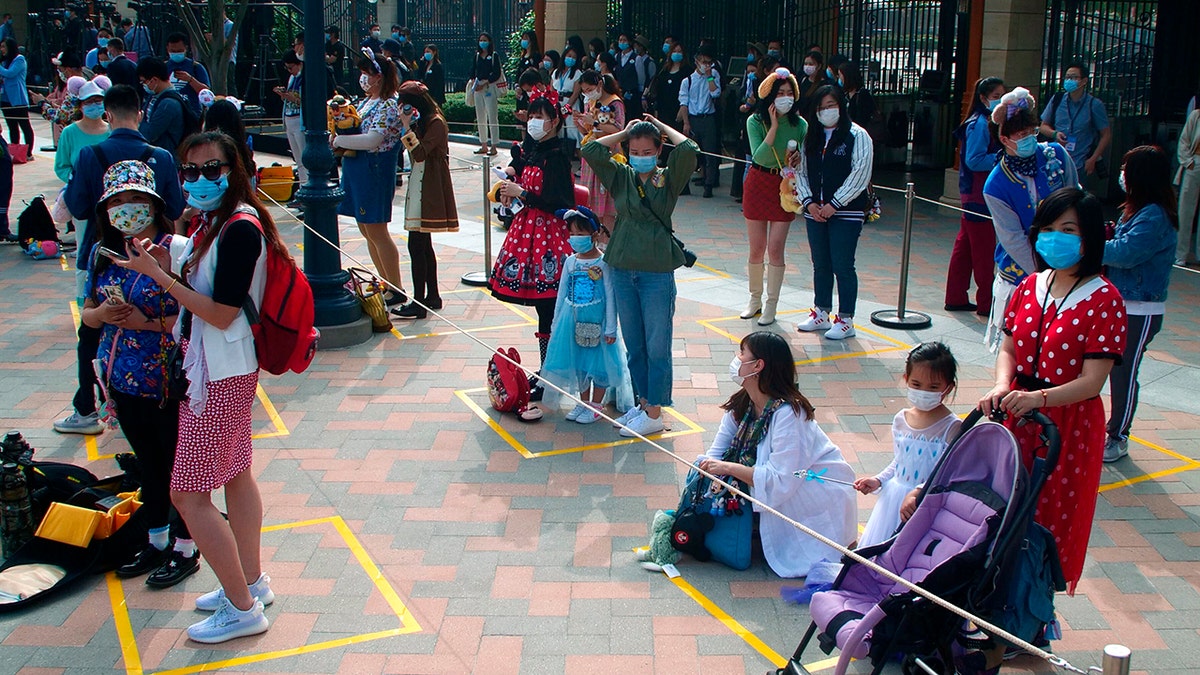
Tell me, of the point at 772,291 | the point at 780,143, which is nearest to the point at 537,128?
the point at 780,143

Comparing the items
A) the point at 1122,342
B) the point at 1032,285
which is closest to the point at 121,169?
the point at 1032,285

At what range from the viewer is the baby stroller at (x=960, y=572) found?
3896 mm

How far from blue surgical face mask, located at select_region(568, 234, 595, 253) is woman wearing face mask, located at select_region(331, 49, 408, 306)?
2432mm

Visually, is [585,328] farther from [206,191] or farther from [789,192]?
[206,191]

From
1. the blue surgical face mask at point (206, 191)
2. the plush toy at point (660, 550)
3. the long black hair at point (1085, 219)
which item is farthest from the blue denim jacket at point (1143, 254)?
the blue surgical face mask at point (206, 191)

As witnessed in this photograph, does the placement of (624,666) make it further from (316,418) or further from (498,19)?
(498,19)

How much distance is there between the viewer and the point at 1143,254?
19.3 feet

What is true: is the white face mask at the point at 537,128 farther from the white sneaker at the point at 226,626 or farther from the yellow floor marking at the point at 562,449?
the white sneaker at the point at 226,626

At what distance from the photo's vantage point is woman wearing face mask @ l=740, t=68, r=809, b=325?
8773 millimetres

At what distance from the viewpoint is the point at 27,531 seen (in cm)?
516

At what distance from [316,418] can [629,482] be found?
2140mm

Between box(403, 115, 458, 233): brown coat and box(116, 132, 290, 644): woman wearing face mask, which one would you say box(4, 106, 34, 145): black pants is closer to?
box(403, 115, 458, 233): brown coat

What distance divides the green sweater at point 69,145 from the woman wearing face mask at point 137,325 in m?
3.81

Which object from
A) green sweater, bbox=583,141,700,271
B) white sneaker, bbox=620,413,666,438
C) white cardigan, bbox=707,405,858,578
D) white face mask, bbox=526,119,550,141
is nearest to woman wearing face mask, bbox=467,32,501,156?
white face mask, bbox=526,119,550,141
